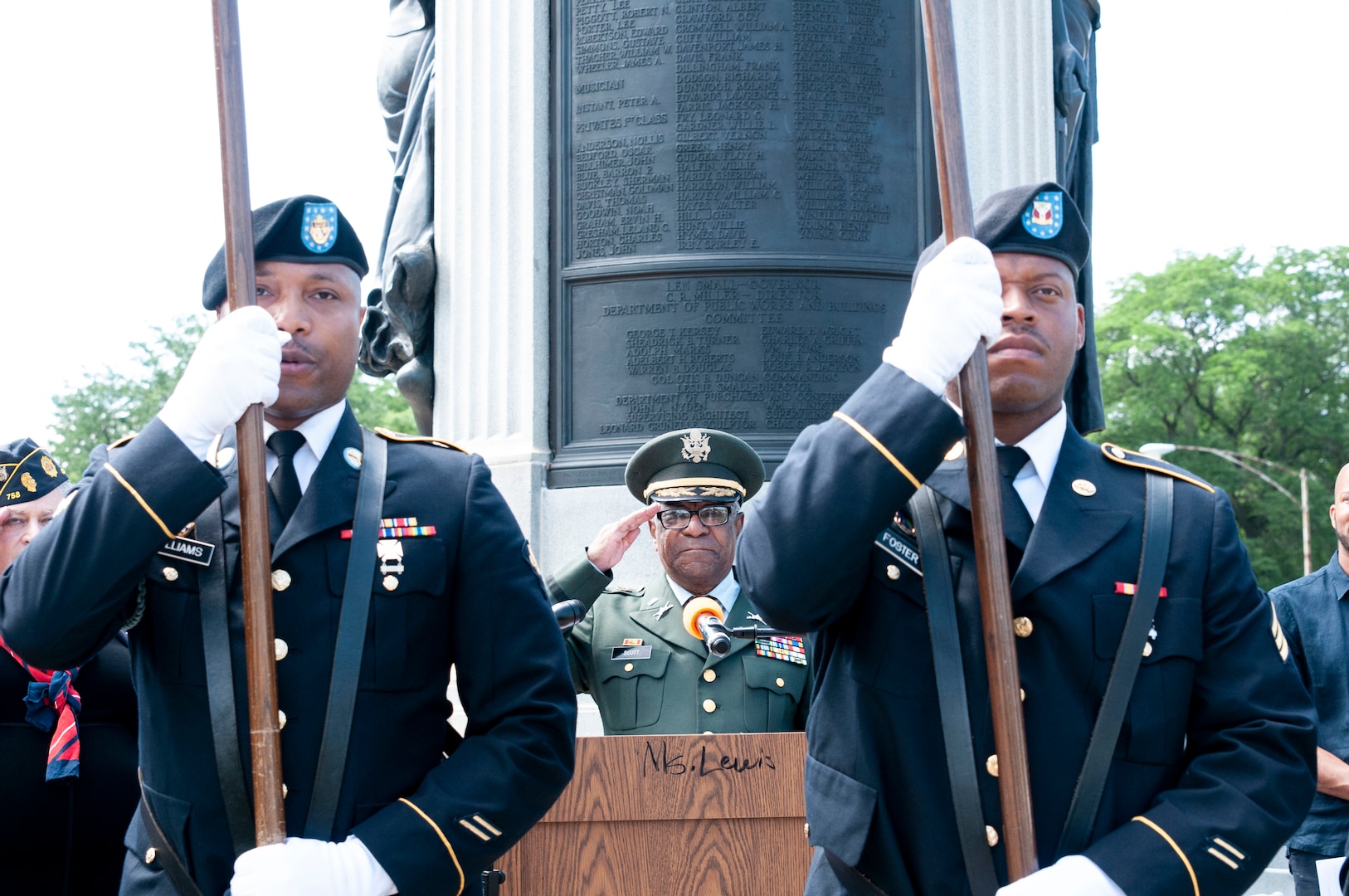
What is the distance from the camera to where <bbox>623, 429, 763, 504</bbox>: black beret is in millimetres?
5316

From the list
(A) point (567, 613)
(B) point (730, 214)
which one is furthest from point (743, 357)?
(A) point (567, 613)

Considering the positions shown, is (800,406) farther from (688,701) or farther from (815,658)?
(815,658)

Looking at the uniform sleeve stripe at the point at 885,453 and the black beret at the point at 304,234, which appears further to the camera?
the black beret at the point at 304,234

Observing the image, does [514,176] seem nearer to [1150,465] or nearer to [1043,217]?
[1043,217]

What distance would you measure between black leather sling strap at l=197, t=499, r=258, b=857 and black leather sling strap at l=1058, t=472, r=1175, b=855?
1.42 metres

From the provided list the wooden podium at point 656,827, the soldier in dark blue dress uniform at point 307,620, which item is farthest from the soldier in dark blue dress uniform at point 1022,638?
the wooden podium at point 656,827

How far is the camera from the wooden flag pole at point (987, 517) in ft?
7.91

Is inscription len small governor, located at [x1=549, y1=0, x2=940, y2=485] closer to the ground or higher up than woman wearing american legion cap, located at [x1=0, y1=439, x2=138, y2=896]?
higher up

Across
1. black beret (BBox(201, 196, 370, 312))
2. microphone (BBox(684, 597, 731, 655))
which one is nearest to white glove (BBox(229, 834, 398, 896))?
black beret (BBox(201, 196, 370, 312))

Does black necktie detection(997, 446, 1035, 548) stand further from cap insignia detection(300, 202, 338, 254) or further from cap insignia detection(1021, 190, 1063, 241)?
cap insignia detection(300, 202, 338, 254)

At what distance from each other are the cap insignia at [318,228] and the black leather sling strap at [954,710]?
50.4 inches

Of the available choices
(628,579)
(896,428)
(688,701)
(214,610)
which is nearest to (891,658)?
(896,428)

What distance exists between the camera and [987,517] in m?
2.50

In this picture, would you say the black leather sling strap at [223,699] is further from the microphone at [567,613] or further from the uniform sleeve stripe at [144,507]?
the microphone at [567,613]
